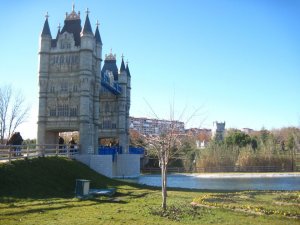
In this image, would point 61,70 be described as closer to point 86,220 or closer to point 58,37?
point 58,37

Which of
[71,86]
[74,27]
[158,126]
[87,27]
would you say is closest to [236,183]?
[158,126]

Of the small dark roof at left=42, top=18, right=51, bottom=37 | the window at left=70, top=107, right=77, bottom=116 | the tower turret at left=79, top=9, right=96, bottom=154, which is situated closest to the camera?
the tower turret at left=79, top=9, right=96, bottom=154

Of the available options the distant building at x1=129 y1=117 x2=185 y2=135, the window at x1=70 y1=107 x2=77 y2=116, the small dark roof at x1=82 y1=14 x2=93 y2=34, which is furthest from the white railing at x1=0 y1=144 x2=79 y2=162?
the small dark roof at x1=82 y1=14 x2=93 y2=34

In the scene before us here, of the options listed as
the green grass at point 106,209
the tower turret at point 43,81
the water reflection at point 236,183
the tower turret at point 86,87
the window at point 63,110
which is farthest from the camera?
the tower turret at point 43,81

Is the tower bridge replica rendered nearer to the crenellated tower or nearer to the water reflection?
the crenellated tower

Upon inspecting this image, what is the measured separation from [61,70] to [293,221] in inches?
1346

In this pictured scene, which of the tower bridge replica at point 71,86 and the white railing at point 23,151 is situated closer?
the white railing at point 23,151

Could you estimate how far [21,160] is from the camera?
24609 millimetres

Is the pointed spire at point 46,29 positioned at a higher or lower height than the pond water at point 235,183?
higher

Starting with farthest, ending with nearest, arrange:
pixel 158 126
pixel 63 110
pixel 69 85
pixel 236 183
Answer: pixel 236 183 → pixel 69 85 → pixel 63 110 → pixel 158 126

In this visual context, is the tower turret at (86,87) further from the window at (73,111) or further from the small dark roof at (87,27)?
the window at (73,111)

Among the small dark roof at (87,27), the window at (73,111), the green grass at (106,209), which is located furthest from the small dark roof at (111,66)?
the green grass at (106,209)

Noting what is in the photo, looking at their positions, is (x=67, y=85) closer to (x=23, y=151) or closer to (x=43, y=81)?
(x=43, y=81)

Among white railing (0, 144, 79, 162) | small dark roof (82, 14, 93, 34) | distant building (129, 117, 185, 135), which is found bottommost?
white railing (0, 144, 79, 162)
